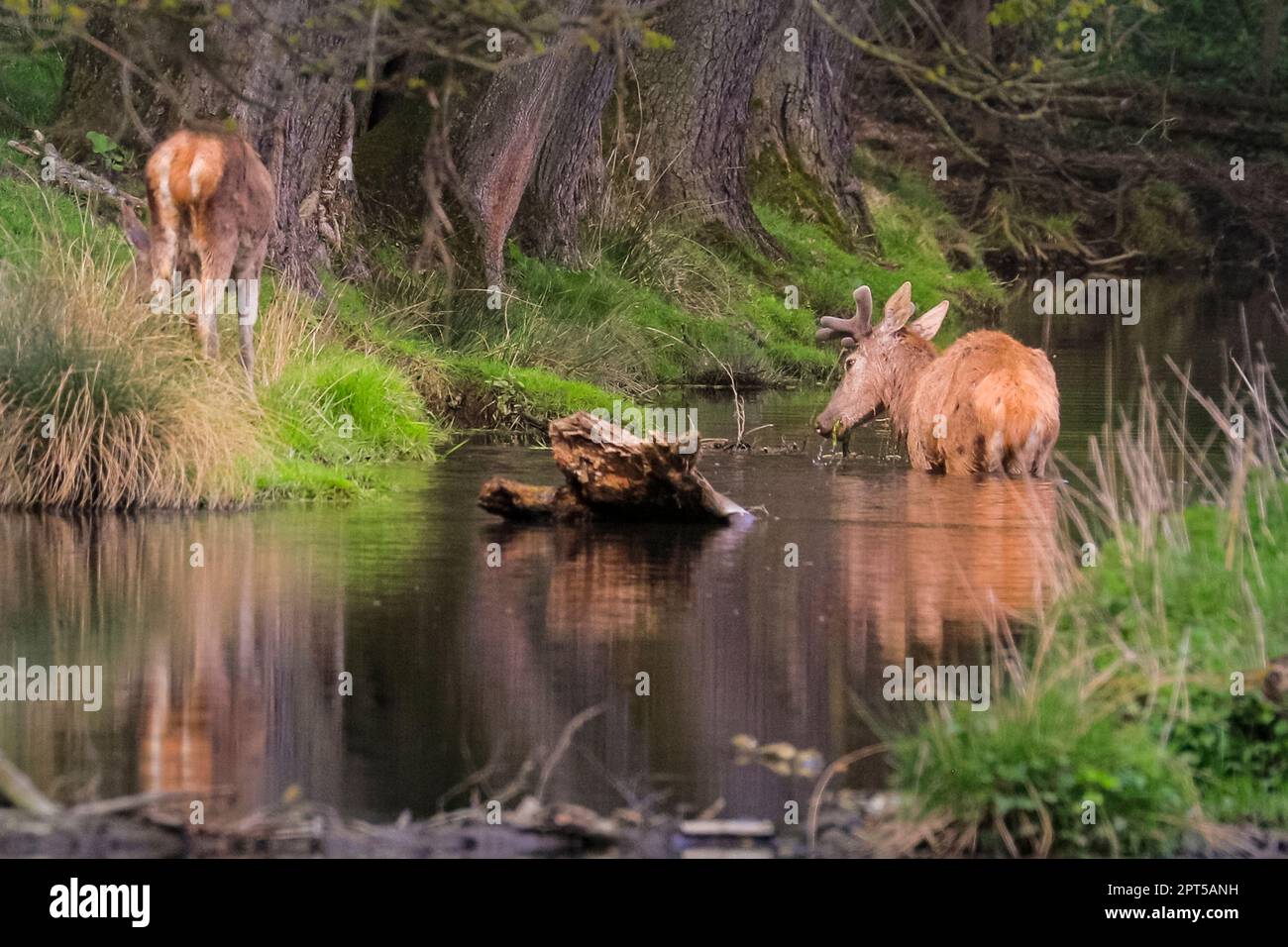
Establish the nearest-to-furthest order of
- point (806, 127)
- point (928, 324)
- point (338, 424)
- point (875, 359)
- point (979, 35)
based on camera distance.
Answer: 1. point (338, 424)
2. point (875, 359)
3. point (928, 324)
4. point (806, 127)
5. point (979, 35)

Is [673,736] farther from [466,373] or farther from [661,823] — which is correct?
[466,373]

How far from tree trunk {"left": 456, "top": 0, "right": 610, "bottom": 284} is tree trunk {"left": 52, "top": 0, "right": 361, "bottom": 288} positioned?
55.5 inches

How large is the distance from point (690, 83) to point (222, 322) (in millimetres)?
13206

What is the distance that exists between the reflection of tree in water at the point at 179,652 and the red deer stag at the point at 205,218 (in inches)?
86.7

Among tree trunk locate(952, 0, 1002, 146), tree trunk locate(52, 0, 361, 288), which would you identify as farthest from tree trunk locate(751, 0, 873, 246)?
tree trunk locate(52, 0, 361, 288)

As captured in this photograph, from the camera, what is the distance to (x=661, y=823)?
7652 mm

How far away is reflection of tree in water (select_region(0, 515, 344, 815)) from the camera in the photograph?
8273 millimetres

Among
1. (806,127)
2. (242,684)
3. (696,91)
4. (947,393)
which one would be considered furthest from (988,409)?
(806,127)

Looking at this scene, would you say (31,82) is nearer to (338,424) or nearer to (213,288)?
(338,424)

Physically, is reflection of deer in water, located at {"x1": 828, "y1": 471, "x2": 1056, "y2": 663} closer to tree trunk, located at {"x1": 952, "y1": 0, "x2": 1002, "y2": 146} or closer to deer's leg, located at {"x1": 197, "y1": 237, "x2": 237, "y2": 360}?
deer's leg, located at {"x1": 197, "y1": 237, "x2": 237, "y2": 360}

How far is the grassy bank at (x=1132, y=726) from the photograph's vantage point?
7578 mm

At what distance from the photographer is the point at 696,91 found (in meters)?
28.3

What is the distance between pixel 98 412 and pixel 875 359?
6.30 meters
